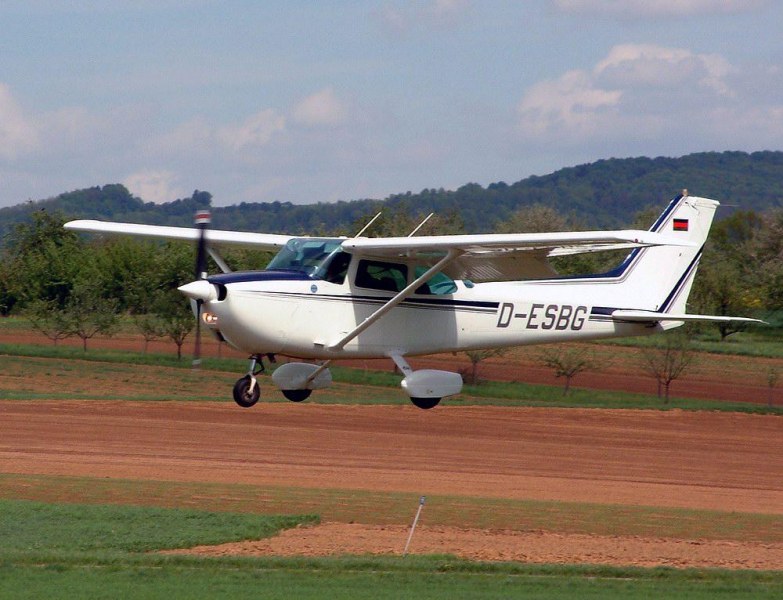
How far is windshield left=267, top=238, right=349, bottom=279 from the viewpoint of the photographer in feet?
62.7

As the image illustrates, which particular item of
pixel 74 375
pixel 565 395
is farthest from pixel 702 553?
pixel 74 375

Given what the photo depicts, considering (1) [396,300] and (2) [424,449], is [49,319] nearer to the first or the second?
(2) [424,449]

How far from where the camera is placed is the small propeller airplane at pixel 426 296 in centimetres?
1839

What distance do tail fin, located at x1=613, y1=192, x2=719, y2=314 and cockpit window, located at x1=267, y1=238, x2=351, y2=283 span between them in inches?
227

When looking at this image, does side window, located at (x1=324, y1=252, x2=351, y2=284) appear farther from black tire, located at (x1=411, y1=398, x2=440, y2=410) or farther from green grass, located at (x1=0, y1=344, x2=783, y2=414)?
green grass, located at (x1=0, y1=344, x2=783, y2=414)

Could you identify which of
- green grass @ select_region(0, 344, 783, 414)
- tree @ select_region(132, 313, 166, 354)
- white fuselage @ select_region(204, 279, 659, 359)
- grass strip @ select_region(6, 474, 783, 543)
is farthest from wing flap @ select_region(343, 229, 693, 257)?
tree @ select_region(132, 313, 166, 354)

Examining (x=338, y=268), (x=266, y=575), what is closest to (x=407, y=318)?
(x=338, y=268)

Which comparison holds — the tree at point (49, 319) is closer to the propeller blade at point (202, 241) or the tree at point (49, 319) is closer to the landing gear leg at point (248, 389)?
the propeller blade at point (202, 241)

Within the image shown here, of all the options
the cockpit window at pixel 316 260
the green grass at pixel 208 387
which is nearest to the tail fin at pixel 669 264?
the cockpit window at pixel 316 260

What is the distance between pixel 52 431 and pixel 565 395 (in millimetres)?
Answer: 18667

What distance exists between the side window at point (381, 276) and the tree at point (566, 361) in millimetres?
21102

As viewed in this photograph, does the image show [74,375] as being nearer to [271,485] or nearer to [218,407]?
[218,407]

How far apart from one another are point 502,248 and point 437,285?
1615 millimetres

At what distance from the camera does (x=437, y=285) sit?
67.2 ft
